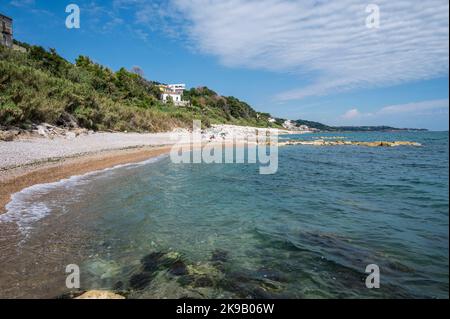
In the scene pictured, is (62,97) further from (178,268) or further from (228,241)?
(178,268)

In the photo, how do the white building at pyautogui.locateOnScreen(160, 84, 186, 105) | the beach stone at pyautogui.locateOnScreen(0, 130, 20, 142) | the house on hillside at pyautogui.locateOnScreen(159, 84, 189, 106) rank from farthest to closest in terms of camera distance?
1. the white building at pyautogui.locateOnScreen(160, 84, 186, 105)
2. the house on hillside at pyautogui.locateOnScreen(159, 84, 189, 106)
3. the beach stone at pyautogui.locateOnScreen(0, 130, 20, 142)

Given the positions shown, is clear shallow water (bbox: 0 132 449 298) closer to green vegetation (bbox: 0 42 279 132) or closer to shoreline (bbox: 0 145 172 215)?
shoreline (bbox: 0 145 172 215)

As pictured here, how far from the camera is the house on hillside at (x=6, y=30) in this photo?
41969mm

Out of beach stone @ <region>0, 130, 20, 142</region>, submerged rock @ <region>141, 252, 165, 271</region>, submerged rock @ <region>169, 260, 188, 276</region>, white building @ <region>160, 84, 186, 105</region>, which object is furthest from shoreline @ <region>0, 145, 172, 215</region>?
white building @ <region>160, 84, 186, 105</region>

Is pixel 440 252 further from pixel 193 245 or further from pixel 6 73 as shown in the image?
pixel 6 73

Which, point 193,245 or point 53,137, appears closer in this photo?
point 193,245

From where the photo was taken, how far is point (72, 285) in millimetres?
3988

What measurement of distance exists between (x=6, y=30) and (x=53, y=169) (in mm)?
46060

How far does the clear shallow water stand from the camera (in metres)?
4.04

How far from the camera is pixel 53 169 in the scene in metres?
12.2

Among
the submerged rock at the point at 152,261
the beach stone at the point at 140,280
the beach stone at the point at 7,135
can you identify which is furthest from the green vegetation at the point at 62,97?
the beach stone at the point at 140,280

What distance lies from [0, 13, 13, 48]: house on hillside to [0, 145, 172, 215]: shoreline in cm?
3822

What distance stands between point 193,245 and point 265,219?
2.50 meters
